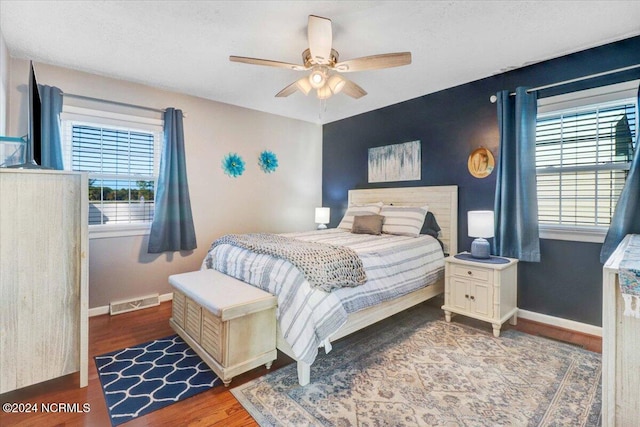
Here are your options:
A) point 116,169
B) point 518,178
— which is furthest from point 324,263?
point 116,169

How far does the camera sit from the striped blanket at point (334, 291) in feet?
6.27

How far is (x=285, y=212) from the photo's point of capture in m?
4.74

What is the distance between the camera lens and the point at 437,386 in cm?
190

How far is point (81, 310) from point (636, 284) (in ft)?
8.92

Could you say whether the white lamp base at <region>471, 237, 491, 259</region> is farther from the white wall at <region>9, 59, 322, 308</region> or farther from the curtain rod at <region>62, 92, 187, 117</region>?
the curtain rod at <region>62, 92, 187, 117</region>

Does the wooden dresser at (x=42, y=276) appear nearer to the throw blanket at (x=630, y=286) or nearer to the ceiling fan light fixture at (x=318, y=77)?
the ceiling fan light fixture at (x=318, y=77)

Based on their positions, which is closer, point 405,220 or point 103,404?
point 103,404

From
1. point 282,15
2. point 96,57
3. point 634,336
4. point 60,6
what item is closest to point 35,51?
point 96,57

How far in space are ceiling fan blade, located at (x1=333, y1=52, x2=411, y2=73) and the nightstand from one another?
1.82m

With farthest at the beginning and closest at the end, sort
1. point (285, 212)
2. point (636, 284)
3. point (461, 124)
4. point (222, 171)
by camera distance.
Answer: point (285, 212) → point (222, 171) → point (461, 124) → point (636, 284)

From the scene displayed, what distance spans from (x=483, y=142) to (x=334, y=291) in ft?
8.00

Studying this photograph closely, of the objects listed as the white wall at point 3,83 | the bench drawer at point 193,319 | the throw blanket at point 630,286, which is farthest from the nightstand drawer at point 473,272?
the white wall at point 3,83

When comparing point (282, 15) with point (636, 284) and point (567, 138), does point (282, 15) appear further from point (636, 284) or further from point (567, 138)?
point (567, 138)

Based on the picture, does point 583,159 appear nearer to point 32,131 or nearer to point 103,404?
point 103,404
